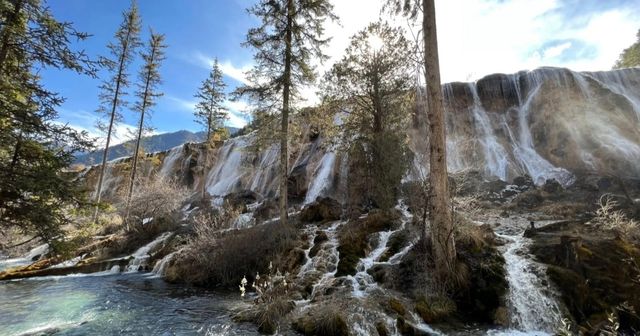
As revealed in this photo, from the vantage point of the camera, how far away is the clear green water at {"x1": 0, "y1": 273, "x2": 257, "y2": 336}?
802cm

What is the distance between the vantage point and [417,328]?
285 inches

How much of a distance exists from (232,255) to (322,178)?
39.0 feet

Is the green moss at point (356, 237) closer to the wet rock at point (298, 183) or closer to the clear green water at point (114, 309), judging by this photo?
the clear green water at point (114, 309)

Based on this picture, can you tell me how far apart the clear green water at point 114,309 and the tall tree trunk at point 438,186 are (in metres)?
4.98

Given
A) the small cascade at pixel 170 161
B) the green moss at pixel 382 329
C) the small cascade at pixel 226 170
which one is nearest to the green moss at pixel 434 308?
the green moss at pixel 382 329

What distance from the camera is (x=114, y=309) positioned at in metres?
9.71

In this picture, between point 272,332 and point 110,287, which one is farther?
point 110,287

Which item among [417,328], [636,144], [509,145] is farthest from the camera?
[509,145]

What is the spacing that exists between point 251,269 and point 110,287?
5266mm

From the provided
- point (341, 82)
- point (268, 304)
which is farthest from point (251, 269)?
point (341, 82)

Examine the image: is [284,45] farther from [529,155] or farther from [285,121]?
[529,155]

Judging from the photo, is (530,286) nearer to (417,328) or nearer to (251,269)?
(417,328)

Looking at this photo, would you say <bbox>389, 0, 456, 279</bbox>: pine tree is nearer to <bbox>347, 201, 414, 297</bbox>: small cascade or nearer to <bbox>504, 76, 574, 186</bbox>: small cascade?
<bbox>347, 201, 414, 297</bbox>: small cascade

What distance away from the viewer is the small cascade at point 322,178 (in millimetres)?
23625
